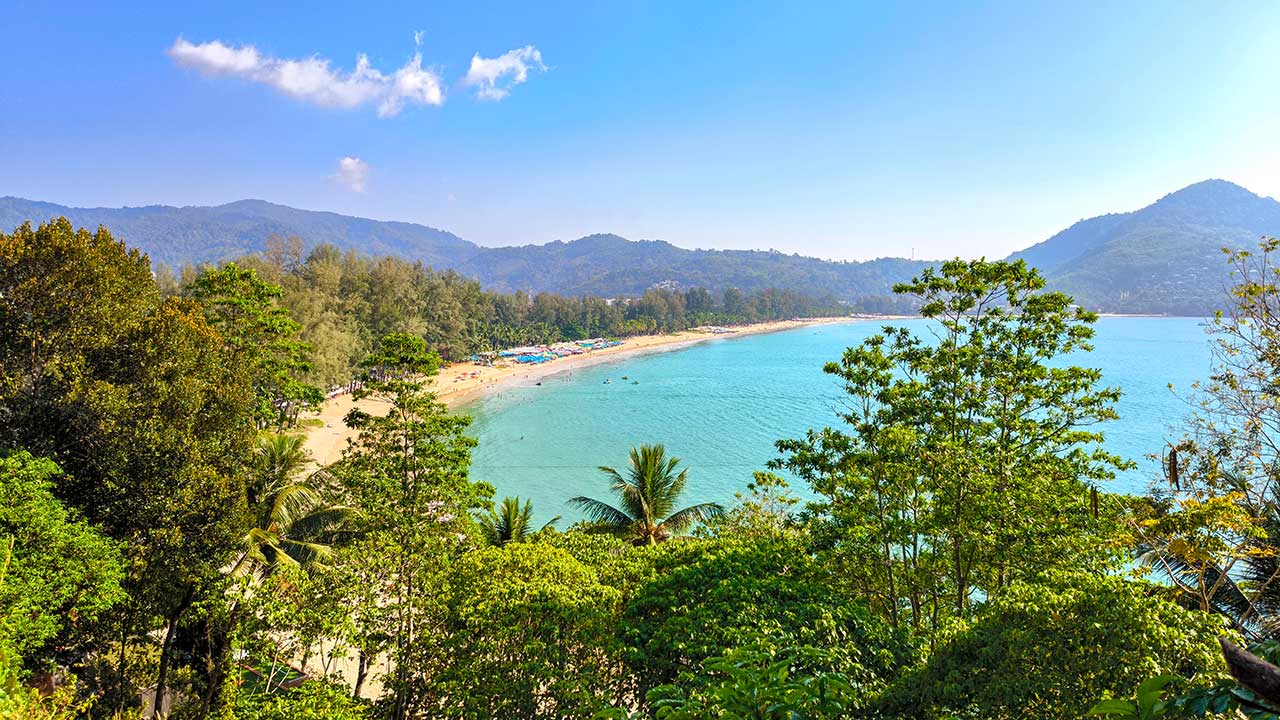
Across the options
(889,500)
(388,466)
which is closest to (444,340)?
(388,466)

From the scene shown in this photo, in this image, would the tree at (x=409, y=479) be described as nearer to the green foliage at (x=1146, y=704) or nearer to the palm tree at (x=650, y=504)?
the palm tree at (x=650, y=504)

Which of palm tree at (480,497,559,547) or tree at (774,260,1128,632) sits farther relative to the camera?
palm tree at (480,497,559,547)

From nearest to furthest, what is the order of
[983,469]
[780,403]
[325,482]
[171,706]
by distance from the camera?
[983,469]
[171,706]
[325,482]
[780,403]

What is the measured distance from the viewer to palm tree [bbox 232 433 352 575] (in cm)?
1226

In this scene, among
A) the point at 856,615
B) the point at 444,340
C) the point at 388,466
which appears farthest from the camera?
the point at 444,340

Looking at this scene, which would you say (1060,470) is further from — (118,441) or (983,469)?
(118,441)

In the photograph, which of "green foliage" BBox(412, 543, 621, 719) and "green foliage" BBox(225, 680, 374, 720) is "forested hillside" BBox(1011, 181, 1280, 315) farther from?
"green foliage" BBox(225, 680, 374, 720)

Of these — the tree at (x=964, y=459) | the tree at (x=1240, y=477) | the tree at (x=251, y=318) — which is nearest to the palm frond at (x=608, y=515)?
the tree at (x=964, y=459)

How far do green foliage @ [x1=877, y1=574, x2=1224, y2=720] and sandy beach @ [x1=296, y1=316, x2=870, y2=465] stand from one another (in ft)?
31.3

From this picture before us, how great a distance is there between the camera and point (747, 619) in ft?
22.3

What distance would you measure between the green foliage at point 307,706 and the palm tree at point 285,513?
200 inches

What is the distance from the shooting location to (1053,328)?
30.9 ft

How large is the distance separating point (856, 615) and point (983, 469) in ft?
9.77

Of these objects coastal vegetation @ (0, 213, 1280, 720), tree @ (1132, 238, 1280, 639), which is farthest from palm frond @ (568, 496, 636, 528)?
tree @ (1132, 238, 1280, 639)
